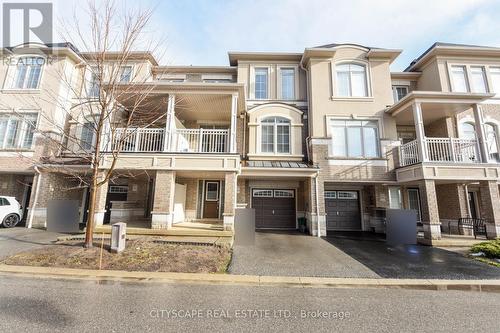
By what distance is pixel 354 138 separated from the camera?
530 inches

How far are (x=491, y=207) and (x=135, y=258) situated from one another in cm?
1568

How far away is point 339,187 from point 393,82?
8.72 meters

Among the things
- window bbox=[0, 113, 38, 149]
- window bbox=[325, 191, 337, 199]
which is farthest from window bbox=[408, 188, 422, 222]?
→ window bbox=[0, 113, 38, 149]

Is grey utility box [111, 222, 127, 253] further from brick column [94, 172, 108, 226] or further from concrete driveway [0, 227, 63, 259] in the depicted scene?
brick column [94, 172, 108, 226]

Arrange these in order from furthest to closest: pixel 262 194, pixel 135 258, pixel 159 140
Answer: pixel 262 194, pixel 159 140, pixel 135 258

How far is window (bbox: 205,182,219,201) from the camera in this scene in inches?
559

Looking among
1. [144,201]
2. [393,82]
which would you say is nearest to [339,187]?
[393,82]

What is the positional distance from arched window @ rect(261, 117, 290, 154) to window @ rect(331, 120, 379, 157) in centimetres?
280

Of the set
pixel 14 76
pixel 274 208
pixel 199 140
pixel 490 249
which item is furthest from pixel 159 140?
pixel 490 249

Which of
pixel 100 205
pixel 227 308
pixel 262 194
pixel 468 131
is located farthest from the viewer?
pixel 262 194

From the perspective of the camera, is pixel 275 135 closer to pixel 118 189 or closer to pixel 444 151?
pixel 444 151

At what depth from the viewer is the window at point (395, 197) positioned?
1371 cm

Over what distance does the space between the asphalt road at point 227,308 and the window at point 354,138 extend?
29.5ft

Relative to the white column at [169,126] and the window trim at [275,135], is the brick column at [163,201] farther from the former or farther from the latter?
the window trim at [275,135]
